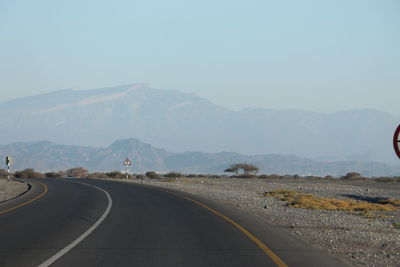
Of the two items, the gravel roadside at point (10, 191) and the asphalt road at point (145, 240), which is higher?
the gravel roadside at point (10, 191)

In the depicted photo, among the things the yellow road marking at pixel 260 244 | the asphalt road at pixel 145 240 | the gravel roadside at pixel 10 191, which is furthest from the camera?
the gravel roadside at pixel 10 191

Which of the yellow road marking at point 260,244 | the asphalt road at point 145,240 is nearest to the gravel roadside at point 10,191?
the asphalt road at point 145,240

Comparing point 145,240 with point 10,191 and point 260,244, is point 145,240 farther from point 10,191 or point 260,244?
point 10,191

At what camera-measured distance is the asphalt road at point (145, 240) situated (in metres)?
11.5

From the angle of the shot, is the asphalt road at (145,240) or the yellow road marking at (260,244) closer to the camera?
the yellow road marking at (260,244)

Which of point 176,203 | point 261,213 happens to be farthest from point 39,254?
point 176,203

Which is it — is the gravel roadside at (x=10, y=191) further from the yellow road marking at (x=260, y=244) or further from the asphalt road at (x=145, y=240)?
the yellow road marking at (x=260, y=244)

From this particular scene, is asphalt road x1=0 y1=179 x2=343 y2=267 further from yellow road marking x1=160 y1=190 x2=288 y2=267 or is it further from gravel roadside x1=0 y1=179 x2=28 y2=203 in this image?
gravel roadside x1=0 y1=179 x2=28 y2=203

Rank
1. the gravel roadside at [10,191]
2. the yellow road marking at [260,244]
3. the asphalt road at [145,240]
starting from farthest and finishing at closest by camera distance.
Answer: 1. the gravel roadside at [10,191]
2. the asphalt road at [145,240]
3. the yellow road marking at [260,244]

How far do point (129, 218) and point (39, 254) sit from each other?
7287 millimetres

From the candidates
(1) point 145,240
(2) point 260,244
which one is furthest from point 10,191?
(2) point 260,244

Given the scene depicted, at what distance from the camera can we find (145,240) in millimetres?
14195

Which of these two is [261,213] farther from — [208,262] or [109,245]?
[208,262]

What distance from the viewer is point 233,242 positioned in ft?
45.8
